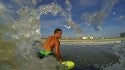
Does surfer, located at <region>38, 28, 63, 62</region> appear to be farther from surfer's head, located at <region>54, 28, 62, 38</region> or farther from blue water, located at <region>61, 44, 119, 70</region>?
blue water, located at <region>61, 44, 119, 70</region>

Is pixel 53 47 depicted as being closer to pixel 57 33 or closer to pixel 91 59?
pixel 57 33

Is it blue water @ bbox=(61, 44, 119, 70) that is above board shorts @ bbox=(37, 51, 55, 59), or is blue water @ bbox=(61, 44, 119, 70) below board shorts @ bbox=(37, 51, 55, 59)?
below

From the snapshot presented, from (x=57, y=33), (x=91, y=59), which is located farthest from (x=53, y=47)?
(x=91, y=59)

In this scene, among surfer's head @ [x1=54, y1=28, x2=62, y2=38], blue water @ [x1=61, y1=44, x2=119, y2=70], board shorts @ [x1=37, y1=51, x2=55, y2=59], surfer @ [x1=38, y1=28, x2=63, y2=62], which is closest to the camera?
surfer's head @ [x1=54, y1=28, x2=62, y2=38]

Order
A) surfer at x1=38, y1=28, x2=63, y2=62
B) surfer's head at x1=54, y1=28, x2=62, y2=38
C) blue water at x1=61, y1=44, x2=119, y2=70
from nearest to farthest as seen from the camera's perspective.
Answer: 1. surfer's head at x1=54, y1=28, x2=62, y2=38
2. surfer at x1=38, y1=28, x2=63, y2=62
3. blue water at x1=61, y1=44, x2=119, y2=70

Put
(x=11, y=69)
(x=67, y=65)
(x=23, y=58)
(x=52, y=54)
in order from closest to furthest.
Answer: (x=11, y=69) < (x=23, y=58) < (x=67, y=65) < (x=52, y=54)

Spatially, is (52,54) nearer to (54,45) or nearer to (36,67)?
(54,45)

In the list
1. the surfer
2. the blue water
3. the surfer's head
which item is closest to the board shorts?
the surfer

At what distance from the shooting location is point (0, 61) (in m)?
13.1

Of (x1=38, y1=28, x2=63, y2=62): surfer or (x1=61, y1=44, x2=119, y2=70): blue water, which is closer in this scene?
(x1=38, y1=28, x2=63, y2=62): surfer

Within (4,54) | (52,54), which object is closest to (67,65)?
(52,54)

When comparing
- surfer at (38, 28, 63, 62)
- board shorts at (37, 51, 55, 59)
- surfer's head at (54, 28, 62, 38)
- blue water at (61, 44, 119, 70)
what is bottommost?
blue water at (61, 44, 119, 70)

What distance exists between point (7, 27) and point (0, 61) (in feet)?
8.53

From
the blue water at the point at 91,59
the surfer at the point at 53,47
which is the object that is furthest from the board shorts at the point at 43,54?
the blue water at the point at 91,59
